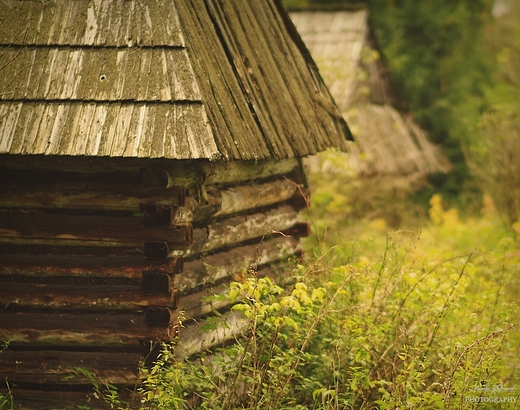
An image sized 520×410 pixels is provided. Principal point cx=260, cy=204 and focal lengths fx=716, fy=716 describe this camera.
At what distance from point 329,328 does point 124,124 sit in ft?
8.11

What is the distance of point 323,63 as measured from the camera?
1520cm

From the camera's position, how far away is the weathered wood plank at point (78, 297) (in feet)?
18.7

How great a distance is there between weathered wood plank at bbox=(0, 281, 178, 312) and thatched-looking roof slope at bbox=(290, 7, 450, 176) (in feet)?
31.3

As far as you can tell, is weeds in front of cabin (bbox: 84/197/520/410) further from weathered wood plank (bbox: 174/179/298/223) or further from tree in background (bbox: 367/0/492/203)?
tree in background (bbox: 367/0/492/203)

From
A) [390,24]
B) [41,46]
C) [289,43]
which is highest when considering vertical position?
[390,24]

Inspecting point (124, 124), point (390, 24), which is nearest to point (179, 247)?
point (124, 124)

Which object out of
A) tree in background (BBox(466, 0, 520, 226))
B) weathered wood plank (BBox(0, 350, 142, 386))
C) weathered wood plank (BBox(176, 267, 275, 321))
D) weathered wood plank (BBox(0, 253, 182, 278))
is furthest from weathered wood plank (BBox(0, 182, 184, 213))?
tree in background (BBox(466, 0, 520, 226))

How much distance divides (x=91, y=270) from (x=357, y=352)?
2212 mm

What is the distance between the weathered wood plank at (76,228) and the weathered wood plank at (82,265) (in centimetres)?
13

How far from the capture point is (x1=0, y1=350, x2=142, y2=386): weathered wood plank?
5750 mm

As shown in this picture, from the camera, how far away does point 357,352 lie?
18.0 ft

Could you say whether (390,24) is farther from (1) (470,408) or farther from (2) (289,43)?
(1) (470,408)

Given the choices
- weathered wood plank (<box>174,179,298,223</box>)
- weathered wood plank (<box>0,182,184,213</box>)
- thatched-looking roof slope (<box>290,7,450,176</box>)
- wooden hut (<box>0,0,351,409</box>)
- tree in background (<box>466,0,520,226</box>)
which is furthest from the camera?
thatched-looking roof slope (<box>290,7,450,176</box>)

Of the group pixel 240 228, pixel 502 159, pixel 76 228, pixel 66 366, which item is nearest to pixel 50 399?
pixel 66 366
